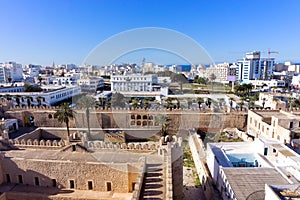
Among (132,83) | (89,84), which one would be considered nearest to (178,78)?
(132,83)

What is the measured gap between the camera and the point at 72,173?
9570 mm

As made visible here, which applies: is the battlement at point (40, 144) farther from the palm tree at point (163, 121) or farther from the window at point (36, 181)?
the palm tree at point (163, 121)

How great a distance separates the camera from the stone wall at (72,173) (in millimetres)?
9211

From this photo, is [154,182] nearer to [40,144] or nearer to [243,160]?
[243,160]

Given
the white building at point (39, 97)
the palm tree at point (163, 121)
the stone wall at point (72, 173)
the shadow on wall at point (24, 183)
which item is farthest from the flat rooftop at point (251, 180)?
the white building at point (39, 97)

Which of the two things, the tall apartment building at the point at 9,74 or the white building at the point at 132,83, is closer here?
the white building at the point at 132,83

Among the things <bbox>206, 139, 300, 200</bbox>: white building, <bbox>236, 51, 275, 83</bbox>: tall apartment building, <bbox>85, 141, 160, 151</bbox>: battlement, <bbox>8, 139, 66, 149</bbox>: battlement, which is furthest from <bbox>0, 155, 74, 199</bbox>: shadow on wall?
<bbox>236, 51, 275, 83</bbox>: tall apartment building

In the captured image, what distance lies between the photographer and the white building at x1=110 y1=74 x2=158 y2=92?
46969 millimetres

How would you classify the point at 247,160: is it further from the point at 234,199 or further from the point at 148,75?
the point at 148,75

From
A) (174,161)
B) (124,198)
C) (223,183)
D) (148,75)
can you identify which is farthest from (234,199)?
(148,75)

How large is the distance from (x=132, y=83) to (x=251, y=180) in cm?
4092

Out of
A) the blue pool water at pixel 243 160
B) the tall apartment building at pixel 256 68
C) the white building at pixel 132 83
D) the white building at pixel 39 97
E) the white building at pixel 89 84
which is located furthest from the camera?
the tall apartment building at pixel 256 68

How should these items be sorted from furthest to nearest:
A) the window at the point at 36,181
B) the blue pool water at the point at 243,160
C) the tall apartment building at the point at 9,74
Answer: the tall apartment building at the point at 9,74, the blue pool water at the point at 243,160, the window at the point at 36,181

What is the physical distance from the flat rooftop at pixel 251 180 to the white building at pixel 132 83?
38679mm
